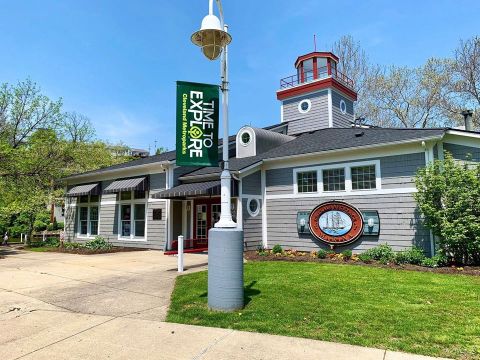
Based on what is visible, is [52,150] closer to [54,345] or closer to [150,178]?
[150,178]

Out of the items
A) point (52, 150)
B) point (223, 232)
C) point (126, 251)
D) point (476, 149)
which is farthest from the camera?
point (52, 150)

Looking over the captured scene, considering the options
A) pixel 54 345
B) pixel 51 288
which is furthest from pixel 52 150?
pixel 54 345

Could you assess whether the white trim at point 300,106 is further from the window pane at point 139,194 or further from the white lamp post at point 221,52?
the white lamp post at point 221,52

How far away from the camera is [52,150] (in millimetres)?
18359

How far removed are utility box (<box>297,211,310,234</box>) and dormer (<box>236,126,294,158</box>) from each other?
4040 mm

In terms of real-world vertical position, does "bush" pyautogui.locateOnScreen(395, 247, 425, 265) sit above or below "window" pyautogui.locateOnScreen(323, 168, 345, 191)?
below

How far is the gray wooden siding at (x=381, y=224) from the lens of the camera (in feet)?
33.1

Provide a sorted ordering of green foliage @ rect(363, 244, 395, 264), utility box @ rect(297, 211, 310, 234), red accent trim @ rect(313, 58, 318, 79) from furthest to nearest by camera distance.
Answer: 1. red accent trim @ rect(313, 58, 318, 79)
2. utility box @ rect(297, 211, 310, 234)
3. green foliage @ rect(363, 244, 395, 264)

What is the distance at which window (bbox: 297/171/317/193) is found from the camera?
12.4 m

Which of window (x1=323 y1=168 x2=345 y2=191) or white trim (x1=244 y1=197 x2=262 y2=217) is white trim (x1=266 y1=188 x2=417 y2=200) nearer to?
window (x1=323 y1=168 x2=345 y2=191)

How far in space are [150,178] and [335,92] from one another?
36.6ft

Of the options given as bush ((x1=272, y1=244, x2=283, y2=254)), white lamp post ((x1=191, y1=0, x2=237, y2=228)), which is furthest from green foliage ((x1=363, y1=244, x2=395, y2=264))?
white lamp post ((x1=191, y1=0, x2=237, y2=228))

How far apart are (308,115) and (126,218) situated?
11283 millimetres

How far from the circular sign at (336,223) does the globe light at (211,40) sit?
284 inches
